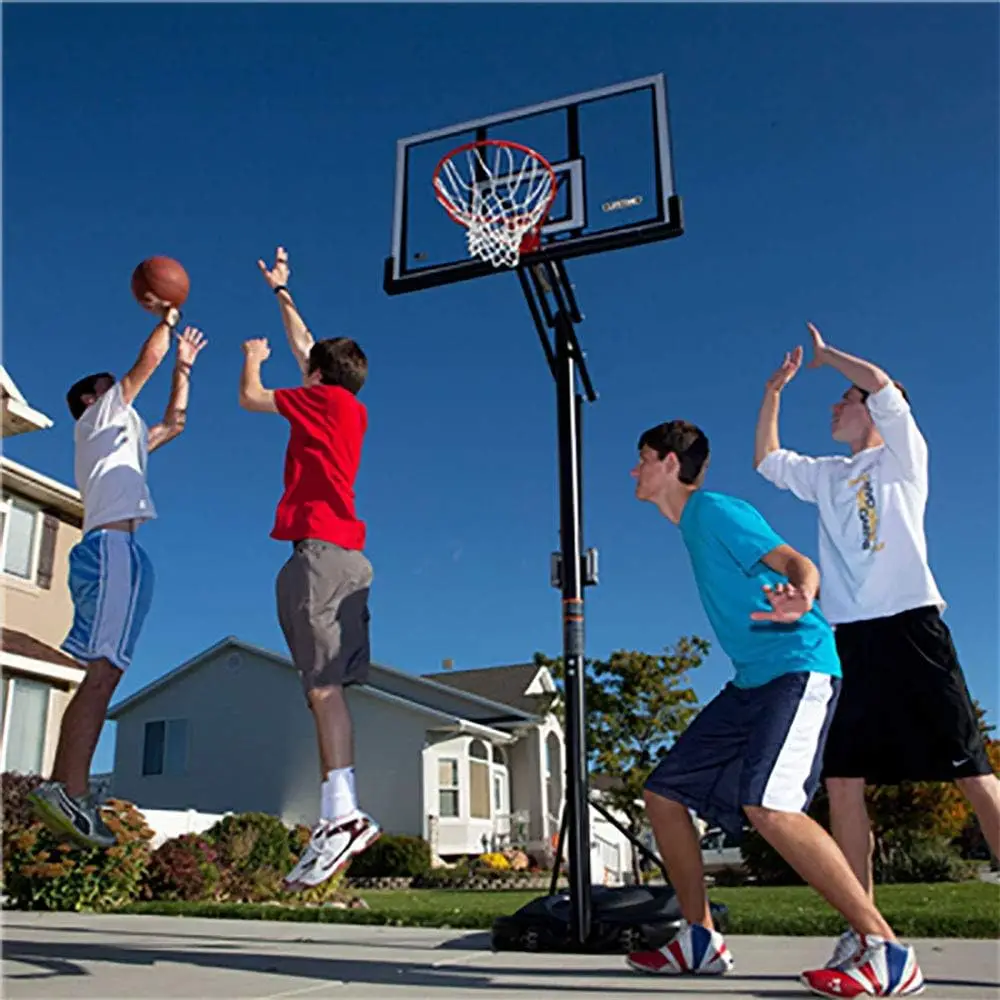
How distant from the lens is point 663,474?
4836mm

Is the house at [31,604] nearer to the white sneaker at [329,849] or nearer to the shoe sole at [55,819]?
the shoe sole at [55,819]

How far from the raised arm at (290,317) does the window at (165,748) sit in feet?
81.8

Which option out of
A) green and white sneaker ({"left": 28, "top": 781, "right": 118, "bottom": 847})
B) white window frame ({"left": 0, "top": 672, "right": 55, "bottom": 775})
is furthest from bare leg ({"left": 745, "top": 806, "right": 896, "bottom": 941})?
white window frame ({"left": 0, "top": 672, "right": 55, "bottom": 775})

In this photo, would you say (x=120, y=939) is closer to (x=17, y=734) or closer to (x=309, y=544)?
(x=309, y=544)

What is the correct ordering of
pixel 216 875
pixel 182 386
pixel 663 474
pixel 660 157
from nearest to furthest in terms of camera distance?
pixel 663 474
pixel 182 386
pixel 660 157
pixel 216 875

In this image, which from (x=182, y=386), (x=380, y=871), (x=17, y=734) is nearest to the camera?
(x=182, y=386)

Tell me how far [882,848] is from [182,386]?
16127 mm

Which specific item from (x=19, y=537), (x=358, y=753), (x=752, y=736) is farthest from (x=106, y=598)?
(x=358, y=753)

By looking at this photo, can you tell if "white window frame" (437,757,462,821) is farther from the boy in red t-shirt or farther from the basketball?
the boy in red t-shirt

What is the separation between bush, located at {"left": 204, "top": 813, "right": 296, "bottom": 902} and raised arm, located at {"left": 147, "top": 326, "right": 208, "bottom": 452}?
34.5 ft

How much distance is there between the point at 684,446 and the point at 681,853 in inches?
71.3

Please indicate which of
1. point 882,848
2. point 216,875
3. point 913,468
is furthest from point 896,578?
point 882,848

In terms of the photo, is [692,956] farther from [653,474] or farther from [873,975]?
[653,474]

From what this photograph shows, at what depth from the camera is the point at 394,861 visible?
74.5 ft
